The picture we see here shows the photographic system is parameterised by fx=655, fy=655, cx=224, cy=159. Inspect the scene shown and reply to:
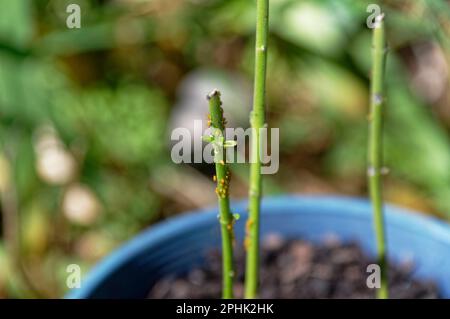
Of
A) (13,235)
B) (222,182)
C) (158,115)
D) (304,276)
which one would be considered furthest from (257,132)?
(158,115)

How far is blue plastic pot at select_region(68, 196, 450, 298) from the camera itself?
2.34 feet

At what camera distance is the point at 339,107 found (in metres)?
1.32

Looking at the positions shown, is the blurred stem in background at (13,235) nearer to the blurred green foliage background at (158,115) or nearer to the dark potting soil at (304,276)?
the blurred green foliage background at (158,115)

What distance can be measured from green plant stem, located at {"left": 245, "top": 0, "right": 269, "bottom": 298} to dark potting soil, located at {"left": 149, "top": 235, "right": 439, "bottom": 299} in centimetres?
13

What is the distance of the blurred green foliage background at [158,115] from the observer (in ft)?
3.71

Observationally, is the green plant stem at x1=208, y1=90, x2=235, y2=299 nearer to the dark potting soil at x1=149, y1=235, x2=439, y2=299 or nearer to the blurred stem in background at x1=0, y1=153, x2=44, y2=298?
the dark potting soil at x1=149, y1=235, x2=439, y2=299

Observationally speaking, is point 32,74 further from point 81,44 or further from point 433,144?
point 433,144

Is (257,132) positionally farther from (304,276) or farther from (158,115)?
(158,115)

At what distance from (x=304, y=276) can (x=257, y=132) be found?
0.28m

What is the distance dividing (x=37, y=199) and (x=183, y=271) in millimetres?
504

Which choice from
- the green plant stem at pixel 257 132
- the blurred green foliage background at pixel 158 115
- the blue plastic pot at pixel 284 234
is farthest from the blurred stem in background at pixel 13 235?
the green plant stem at pixel 257 132

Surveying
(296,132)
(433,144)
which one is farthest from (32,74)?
(433,144)

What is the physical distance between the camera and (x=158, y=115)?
1.35 metres

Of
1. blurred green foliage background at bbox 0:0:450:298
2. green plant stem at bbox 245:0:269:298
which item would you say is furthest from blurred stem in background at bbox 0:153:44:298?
green plant stem at bbox 245:0:269:298
